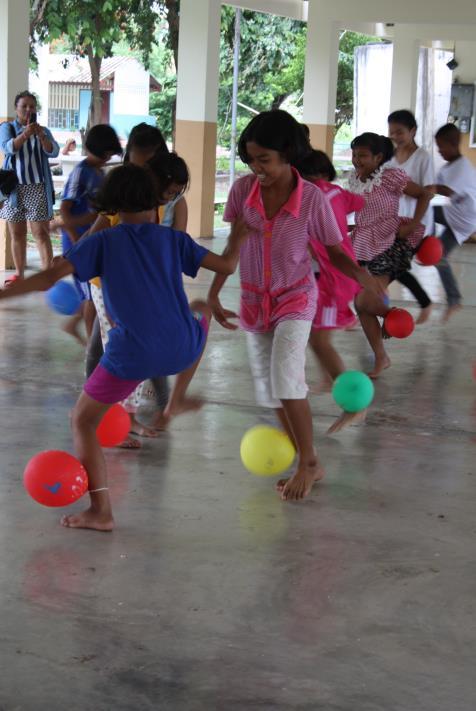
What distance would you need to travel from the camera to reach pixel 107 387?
361cm

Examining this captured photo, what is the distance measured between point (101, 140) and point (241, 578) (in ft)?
9.77

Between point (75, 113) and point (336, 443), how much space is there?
121 feet

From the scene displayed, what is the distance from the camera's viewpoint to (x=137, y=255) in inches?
140

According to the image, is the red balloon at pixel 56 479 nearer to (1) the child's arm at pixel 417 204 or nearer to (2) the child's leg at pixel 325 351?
(2) the child's leg at pixel 325 351

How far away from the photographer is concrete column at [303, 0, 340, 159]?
55.5 ft

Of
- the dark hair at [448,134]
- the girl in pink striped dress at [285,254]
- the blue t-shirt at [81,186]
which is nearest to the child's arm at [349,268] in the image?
the girl in pink striped dress at [285,254]

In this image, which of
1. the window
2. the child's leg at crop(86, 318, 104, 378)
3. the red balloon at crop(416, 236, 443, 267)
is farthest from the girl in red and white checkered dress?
A: the window

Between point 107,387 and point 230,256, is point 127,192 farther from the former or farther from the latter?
point 107,387

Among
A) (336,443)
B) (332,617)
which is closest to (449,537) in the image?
(332,617)

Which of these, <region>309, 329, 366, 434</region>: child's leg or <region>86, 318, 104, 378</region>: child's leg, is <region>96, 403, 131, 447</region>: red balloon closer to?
<region>86, 318, 104, 378</region>: child's leg

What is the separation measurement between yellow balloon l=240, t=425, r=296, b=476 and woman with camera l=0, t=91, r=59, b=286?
18.0 feet

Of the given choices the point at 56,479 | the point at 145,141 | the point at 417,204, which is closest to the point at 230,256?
the point at 56,479

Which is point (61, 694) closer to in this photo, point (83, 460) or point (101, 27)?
point (83, 460)

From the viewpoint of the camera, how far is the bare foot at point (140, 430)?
503 cm
